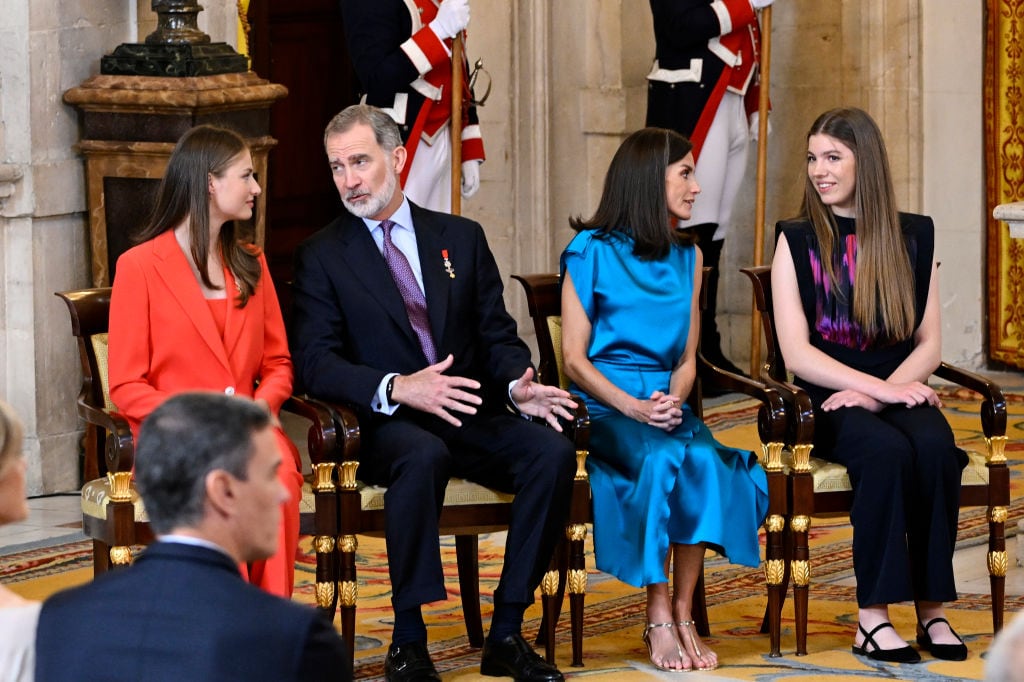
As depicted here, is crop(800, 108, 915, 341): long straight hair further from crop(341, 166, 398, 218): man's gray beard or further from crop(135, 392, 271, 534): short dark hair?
crop(135, 392, 271, 534): short dark hair

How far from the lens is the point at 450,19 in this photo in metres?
6.73

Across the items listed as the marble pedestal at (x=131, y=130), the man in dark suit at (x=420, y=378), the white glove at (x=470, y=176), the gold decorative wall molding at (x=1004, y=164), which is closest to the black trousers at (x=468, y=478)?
the man in dark suit at (x=420, y=378)

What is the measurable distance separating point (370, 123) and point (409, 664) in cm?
127

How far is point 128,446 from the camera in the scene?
4152 millimetres

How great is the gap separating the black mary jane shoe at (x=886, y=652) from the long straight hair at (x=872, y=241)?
0.75 m

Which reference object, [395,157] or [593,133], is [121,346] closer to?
[395,157]

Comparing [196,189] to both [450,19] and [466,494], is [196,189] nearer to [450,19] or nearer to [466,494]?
[466,494]

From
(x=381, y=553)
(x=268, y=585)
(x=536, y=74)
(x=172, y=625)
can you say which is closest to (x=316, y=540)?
(x=268, y=585)

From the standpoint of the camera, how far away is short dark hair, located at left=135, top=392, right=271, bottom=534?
2256mm

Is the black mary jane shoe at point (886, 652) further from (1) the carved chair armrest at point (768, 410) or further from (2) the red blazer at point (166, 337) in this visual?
(2) the red blazer at point (166, 337)

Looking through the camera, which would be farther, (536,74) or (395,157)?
(536,74)

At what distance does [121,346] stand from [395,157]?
846 millimetres

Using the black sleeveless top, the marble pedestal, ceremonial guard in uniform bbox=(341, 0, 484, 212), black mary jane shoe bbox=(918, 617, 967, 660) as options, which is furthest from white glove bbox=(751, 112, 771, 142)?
black mary jane shoe bbox=(918, 617, 967, 660)

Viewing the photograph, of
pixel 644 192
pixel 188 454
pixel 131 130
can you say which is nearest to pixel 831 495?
pixel 644 192
